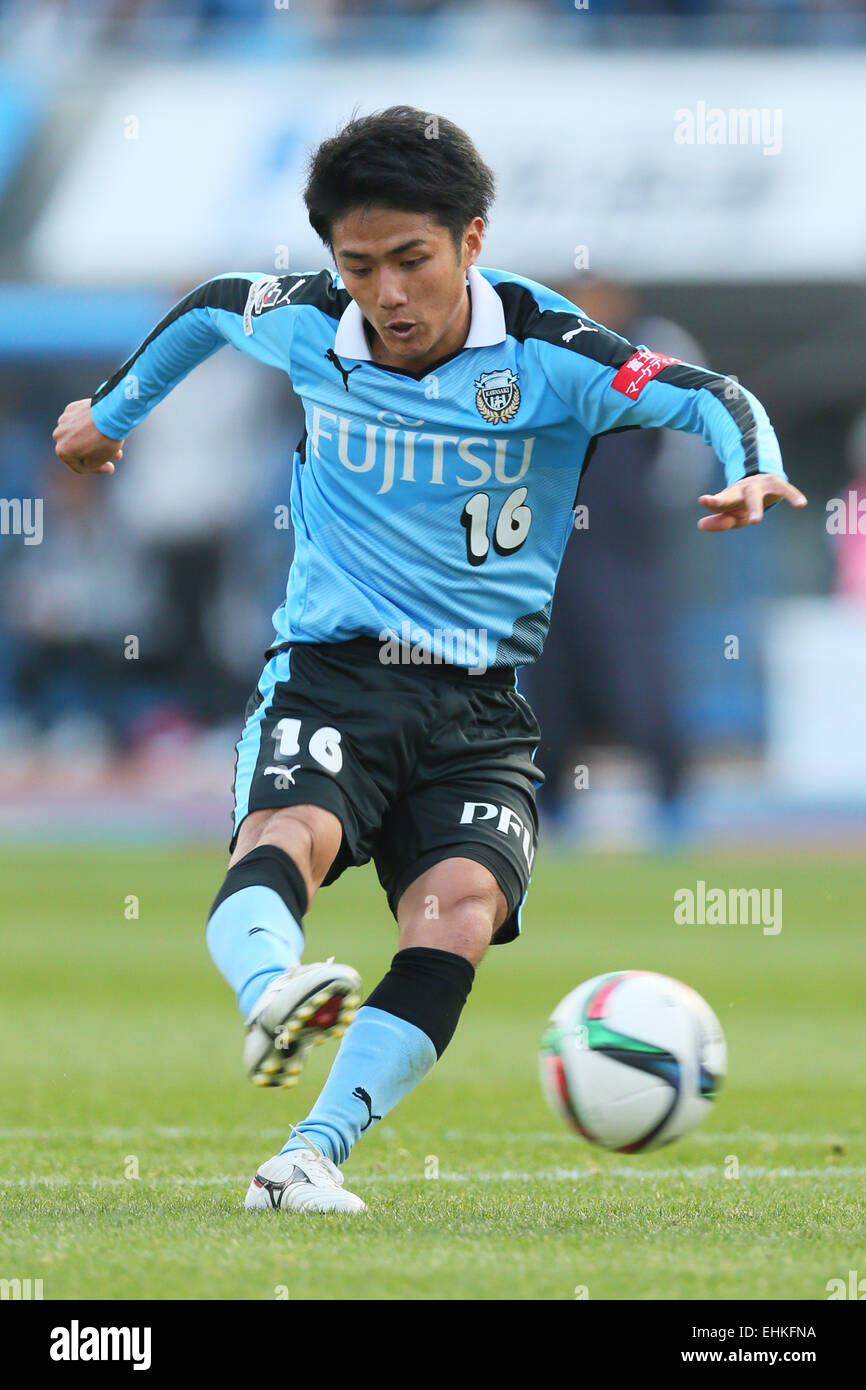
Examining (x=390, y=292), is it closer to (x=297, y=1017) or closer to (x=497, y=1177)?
(x=297, y=1017)

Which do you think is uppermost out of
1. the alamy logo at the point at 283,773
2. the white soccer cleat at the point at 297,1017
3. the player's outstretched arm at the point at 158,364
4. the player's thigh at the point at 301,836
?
the player's outstretched arm at the point at 158,364

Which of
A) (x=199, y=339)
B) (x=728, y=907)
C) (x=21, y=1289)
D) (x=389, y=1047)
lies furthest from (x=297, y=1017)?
(x=728, y=907)

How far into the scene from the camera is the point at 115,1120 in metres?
5.76

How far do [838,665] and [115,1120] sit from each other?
1172cm

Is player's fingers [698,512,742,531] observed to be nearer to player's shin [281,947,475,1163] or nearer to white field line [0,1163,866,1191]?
player's shin [281,947,475,1163]

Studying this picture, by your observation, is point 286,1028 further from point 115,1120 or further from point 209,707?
point 209,707

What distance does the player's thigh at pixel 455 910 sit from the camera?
4.39m

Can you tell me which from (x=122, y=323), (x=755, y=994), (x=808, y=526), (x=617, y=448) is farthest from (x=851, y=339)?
(x=755, y=994)

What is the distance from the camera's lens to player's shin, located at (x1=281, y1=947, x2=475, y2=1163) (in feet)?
14.2

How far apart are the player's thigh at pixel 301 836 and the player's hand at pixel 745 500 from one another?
0.97 meters

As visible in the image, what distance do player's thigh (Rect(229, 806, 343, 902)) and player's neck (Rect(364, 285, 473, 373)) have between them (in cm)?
100

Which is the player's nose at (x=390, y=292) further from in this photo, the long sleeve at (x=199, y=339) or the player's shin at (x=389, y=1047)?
the player's shin at (x=389, y=1047)

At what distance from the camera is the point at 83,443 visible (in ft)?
16.0
